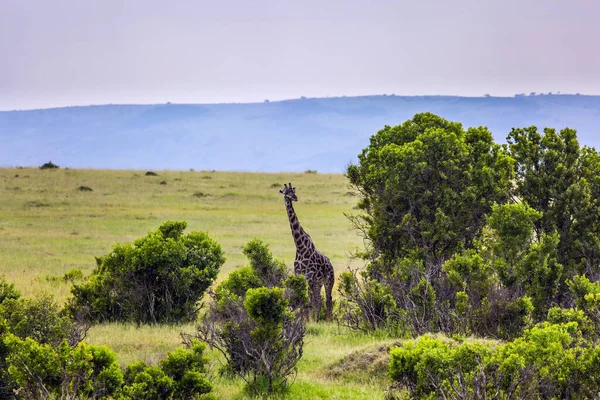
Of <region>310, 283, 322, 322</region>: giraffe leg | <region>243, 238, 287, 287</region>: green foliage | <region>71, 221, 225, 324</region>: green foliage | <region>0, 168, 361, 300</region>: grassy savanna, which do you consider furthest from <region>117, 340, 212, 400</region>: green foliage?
<region>0, 168, 361, 300</region>: grassy savanna

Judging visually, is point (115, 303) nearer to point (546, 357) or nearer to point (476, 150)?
point (476, 150)

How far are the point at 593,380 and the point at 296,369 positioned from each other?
13.6 ft

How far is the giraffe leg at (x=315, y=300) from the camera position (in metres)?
15.9

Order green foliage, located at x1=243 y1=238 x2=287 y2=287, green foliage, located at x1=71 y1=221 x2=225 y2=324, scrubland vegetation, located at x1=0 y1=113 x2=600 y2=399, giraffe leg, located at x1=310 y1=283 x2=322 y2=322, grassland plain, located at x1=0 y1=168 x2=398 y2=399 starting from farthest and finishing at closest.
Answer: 1. giraffe leg, located at x1=310 y1=283 x2=322 y2=322
2. green foliage, located at x1=71 y1=221 x2=225 y2=324
3. green foliage, located at x1=243 y1=238 x2=287 y2=287
4. grassland plain, located at x1=0 y1=168 x2=398 y2=399
5. scrubland vegetation, located at x1=0 y1=113 x2=600 y2=399

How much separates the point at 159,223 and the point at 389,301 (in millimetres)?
21562

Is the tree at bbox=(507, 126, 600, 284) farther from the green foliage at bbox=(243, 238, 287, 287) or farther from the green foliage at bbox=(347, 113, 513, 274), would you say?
the green foliage at bbox=(243, 238, 287, 287)

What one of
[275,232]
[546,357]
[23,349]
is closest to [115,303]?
[23,349]

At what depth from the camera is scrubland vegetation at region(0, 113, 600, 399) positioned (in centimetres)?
873

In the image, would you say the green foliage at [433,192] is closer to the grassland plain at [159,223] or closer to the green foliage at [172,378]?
the grassland plain at [159,223]

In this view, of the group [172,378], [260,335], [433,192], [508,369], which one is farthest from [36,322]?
[433,192]

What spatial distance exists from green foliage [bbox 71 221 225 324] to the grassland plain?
821 mm

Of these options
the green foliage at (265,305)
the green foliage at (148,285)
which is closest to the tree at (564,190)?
the green foliage at (265,305)

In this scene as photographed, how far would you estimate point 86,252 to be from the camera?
2669 cm

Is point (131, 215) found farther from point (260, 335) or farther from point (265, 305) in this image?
point (265, 305)
